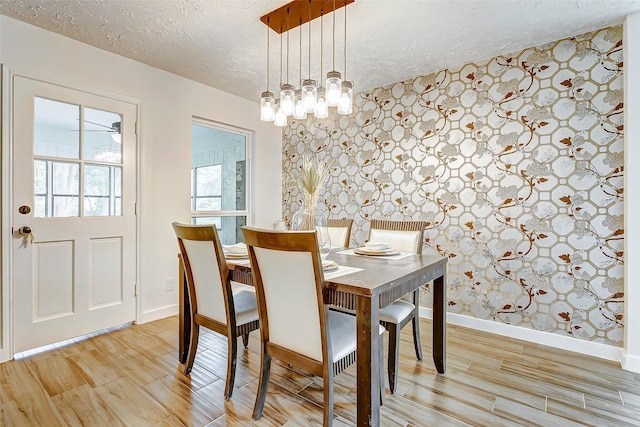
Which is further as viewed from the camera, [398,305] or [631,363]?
[631,363]

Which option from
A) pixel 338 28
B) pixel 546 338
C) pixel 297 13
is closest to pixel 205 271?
pixel 297 13

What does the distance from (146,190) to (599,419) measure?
3447mm

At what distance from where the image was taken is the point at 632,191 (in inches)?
82.0

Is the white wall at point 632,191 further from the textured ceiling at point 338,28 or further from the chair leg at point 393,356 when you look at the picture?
the chair leg at point 393,356

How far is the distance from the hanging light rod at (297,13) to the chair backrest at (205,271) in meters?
1.45

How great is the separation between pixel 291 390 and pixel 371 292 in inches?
38.2

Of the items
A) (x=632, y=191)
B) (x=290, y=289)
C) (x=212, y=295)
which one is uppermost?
(x=632, y=191)

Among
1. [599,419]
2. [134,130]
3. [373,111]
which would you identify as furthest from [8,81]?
[599,419]

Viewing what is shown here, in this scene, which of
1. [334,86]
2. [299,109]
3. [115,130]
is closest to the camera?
[334,86]

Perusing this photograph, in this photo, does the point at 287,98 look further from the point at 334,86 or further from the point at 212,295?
the point at 212,295

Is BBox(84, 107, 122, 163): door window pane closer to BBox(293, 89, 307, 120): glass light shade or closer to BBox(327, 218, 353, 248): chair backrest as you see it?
BBox(293, 89, 307, 120): glass light shade

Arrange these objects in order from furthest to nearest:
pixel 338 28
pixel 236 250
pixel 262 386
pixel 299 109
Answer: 1. pixel 338 28
2. pixel 299 109
3. pixel 236 250
4. pixel 262 386

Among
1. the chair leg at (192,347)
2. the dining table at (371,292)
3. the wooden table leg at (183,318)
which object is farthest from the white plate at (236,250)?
the chair leg at (192,347)

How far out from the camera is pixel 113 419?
1.58m
